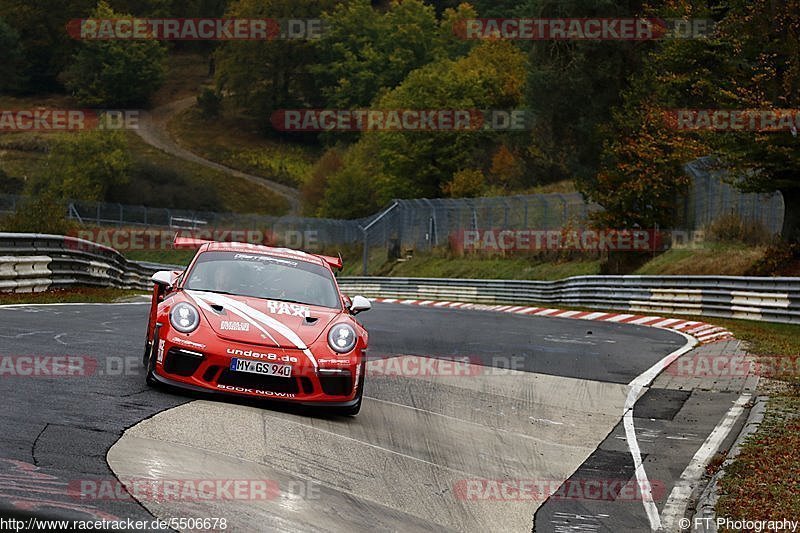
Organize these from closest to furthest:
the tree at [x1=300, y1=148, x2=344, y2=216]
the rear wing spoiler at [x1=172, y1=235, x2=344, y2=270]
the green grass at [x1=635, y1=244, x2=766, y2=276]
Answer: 1. the rear wing spoiler at [x1=172, y1=235, x2=344, y2=270]
2. the green grass at [x1=635, y1=244, x2=766, y2=276]
3. the tree at [x1=300, y1=148, x2=344, y2=216]

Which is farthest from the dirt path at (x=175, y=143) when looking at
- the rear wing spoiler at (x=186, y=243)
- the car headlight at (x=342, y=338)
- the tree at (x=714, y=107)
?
the car headlight at (x=342, y=338)

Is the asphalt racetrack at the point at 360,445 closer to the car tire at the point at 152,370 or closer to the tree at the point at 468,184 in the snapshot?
the car tire at the point at 152,370

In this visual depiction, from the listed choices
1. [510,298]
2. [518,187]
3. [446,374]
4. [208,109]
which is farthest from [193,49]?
[446,374]

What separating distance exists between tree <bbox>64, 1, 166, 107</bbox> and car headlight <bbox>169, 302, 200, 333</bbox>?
125 meters

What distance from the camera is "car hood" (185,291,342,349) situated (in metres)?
9.26

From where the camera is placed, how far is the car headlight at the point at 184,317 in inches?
364

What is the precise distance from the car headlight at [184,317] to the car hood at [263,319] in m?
0.09

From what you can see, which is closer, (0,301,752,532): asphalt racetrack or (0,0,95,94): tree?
(0,301,752,532): asphalt racetrack

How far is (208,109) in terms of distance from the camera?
13475 cm

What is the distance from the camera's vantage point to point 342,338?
9.53 meters

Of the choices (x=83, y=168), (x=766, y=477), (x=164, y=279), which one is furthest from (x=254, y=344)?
(x=83, y=168)

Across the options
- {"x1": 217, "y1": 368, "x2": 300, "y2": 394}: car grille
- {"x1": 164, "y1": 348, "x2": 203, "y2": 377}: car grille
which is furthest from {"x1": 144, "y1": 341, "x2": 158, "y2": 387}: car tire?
{"x1": 217, "y1": 368, "x2": 300, "y2": 394}: car grille

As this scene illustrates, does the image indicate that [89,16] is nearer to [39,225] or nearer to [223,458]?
[39,225]

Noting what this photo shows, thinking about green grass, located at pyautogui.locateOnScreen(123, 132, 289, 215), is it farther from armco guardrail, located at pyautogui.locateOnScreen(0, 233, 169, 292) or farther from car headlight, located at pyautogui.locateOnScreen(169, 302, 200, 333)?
car headlight, located at pyautogui.locateOnScreen(169, 302, 200, 333)
